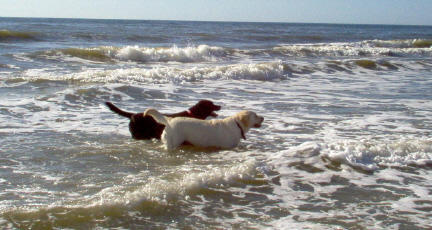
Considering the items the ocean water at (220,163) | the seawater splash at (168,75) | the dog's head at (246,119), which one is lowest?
the ocean water at (220,163)

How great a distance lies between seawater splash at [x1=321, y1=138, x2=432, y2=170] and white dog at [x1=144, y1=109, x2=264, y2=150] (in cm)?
107

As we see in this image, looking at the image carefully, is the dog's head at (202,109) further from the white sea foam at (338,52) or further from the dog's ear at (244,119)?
the white sea foam at (338,52)

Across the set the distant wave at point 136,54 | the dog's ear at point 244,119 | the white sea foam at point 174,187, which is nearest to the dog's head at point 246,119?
the dog's ear at point 244,119

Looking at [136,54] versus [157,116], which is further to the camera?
[136,54]

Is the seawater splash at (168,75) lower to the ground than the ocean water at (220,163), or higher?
higher

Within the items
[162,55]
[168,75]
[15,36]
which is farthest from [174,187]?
[15,36]

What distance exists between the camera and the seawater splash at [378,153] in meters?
5.38

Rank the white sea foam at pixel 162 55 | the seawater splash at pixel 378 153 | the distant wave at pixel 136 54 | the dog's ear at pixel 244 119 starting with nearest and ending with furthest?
the seawater splash at pixel 378 153, the dog's ear at pixel 244 119, the distant wave at pixel 136 54, the white sea foam at pixel 162 55

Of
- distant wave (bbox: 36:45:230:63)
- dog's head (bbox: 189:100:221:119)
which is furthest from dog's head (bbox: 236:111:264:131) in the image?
distant wave (bbox: 36:45:230:63)

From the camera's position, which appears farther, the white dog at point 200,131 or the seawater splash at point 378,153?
the white dog at point 200,131

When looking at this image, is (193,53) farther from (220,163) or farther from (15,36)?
(220,163)

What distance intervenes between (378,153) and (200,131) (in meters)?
2.02

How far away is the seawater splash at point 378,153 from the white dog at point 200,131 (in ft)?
3.50

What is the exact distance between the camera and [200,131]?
5824 mm
